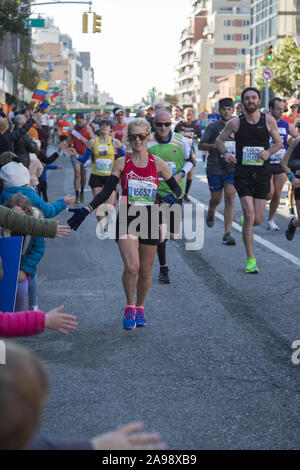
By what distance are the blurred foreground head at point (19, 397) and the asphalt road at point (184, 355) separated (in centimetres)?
238

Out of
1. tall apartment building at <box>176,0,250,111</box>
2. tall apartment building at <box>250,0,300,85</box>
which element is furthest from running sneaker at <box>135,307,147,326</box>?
tall apartment building at <box>176,0,250,111</box>

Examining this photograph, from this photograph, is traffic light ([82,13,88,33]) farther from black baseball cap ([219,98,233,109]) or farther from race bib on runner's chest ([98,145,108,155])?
black baseball cap ([219,98,233,109])

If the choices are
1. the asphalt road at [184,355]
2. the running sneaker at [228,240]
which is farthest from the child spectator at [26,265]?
the running sneaker at [228,240]

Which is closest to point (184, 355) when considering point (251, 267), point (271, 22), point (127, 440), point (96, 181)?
point (251, 267)

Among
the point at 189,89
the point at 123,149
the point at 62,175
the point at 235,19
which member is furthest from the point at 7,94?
the point at 189,89

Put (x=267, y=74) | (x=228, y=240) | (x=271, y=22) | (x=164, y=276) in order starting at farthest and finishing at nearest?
(x=271, y=22), (x=267, y=74), (x=228, y=240), (x=164, y=276)

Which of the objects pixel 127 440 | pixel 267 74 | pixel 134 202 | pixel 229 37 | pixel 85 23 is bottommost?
pixel 127 440

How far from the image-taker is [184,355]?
5617 millimetres

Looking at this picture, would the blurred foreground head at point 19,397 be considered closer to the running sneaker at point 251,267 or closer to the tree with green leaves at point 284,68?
the running sneaker at point 251,267

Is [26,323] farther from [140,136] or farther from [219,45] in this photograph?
[219,45]

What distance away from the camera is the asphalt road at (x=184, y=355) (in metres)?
4.23

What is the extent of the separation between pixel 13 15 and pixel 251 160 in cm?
2487

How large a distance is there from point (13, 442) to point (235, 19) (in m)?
146

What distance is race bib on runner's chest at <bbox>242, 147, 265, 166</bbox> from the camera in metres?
8.98
